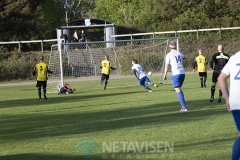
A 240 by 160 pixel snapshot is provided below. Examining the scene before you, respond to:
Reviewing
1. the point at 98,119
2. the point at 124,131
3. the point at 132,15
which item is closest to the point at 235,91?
the point at 124,131

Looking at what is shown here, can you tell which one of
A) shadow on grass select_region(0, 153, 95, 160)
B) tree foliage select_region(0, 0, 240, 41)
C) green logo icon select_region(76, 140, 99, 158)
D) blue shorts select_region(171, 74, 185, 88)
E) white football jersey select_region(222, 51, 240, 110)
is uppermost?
tree foliage select_region(0, 0, 240, 41)

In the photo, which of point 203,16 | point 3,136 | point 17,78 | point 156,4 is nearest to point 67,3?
point 156,4

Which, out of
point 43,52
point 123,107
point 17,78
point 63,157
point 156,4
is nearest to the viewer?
point 63,157

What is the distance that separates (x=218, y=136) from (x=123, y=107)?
22.4 ft

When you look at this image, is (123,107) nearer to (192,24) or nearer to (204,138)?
(204,138)

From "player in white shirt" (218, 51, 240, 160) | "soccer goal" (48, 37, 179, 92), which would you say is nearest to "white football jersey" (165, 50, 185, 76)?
"player in white shirt" (218, 51, 240, 160)

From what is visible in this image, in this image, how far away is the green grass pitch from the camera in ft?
29.1

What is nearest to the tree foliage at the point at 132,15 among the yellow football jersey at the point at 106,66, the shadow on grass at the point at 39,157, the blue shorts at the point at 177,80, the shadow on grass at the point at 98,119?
the yellow football jersey at the point at 106,66

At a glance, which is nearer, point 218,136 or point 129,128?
point 218,136

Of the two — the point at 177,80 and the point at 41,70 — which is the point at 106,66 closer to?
the point at 41,70

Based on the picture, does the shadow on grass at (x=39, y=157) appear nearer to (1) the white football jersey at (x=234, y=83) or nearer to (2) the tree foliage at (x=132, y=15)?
(1) the white football jersey at (x=234, y=83)

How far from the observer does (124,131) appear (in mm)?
11266

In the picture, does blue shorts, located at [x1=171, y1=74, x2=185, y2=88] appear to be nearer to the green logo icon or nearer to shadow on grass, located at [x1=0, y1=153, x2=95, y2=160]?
the green logo icon

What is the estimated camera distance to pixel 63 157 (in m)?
8.75
